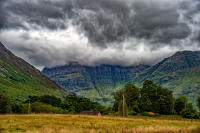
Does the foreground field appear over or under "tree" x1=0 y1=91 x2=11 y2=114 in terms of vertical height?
over

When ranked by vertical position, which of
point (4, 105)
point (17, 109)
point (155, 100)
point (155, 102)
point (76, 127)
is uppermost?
point (76, 127)

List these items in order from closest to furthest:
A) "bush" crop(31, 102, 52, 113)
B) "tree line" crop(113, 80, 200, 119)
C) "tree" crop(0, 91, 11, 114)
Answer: "tree" crop(0, 91, 11, 114) < "tree line" crop(113, 80, 200, 119) < "bush" crop(31, 102, 52, 113)

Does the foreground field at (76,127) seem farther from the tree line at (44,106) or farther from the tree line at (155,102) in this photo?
the tree line at (44,106)

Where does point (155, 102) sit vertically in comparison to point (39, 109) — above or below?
above

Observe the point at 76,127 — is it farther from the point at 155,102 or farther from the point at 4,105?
the point at 155,102

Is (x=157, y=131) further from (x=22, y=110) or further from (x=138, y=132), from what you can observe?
(x=22, y=110)

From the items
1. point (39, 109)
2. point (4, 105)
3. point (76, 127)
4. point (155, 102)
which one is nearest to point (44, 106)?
point (39, 109)

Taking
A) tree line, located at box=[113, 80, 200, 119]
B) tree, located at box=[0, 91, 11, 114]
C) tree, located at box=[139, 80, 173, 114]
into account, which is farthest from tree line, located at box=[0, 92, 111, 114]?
tree, located at box=[139, 80, 173, 114]

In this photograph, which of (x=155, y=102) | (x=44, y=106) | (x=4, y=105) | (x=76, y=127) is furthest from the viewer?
(x=44, y=106)

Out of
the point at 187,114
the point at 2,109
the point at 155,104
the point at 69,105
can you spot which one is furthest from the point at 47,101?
the point at 187,114

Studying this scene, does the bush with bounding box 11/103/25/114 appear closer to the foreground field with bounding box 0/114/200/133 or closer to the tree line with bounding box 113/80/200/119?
the tree line with bounding box 113/80/200/119

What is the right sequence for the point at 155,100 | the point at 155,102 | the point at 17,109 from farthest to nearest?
the point at 17,109 < the point at 155,100 < the point at 155,102

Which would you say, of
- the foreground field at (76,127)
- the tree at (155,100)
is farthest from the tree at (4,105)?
the tree at (155,100)

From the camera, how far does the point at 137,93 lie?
10262 cm
